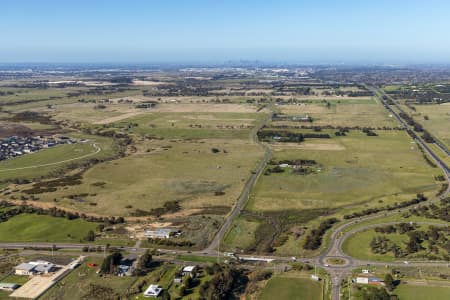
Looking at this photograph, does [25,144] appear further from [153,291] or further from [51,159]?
[153,291]

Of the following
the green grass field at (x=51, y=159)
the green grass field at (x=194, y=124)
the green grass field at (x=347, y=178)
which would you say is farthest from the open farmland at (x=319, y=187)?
the green grass field at (x=51, y=159)

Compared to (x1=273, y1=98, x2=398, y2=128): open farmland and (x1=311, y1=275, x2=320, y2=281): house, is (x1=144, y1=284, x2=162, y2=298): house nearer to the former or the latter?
(x1=311, y1=275, x2=320, y2=281): house

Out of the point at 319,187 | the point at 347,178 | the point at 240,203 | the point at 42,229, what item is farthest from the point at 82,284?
the point at 347,178

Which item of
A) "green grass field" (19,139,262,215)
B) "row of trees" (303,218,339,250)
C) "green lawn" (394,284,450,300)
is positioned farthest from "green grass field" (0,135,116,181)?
"green lawn" (394,284,450,300)

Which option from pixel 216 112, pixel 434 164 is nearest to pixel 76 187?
pixel 434 164

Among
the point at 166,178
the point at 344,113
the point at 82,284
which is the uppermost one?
the point at 344,113

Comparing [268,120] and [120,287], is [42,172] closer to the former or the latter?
[120,287]
